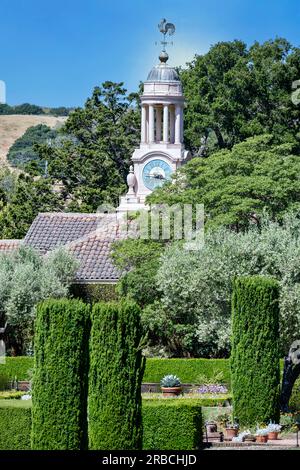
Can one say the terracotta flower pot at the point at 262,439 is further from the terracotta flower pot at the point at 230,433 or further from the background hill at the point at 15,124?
the background hill at the point at 15,124

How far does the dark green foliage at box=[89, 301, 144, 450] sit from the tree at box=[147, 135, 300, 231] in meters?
21.2

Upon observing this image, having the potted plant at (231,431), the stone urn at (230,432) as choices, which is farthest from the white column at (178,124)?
the stone urn at (230,432)

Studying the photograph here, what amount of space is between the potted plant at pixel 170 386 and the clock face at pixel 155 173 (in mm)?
23392

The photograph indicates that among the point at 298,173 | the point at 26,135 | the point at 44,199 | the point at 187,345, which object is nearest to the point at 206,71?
the point at 44,199

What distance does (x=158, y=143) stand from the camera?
7581cm

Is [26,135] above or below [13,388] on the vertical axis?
above

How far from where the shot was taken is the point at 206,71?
298 ft

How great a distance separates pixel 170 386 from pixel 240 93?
121 feet

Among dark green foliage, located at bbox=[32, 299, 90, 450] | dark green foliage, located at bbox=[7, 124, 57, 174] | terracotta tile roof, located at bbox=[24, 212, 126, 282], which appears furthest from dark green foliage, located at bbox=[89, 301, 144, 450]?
dark green foliage, located at bbox=[7, 124, 57, 174]

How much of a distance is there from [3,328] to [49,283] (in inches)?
81.9

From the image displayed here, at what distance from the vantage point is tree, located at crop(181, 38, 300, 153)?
85688 mm

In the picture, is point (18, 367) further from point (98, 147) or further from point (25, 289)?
point (98, 147)

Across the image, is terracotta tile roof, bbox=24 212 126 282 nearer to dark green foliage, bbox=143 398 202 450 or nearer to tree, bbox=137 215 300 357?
tree, bbox=137 215 300 357
